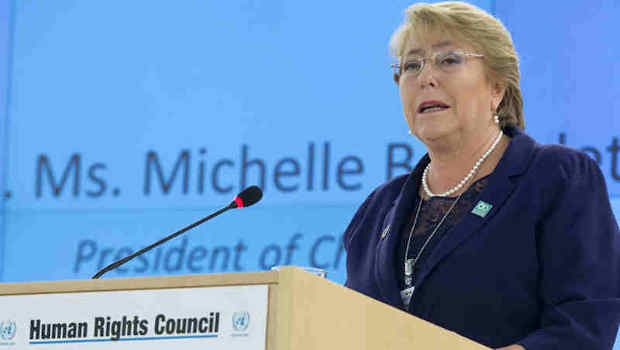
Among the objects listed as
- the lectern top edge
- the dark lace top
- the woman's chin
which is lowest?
the lectern top edge

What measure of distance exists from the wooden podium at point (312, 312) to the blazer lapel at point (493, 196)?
547mm

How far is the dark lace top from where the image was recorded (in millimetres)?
2176

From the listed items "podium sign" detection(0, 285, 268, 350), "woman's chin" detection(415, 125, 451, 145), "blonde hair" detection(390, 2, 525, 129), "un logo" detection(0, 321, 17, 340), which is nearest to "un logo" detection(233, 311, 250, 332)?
"podium sign" detection(0, 285, 268, 350)

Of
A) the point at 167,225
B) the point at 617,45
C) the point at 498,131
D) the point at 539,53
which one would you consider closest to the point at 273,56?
the point at 167,225

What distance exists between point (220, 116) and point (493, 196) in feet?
6.78

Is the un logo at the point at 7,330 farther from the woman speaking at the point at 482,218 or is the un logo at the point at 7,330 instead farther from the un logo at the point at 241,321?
the woman speaking at the point at 482,218

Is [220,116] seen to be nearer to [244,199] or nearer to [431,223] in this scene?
[244,199]

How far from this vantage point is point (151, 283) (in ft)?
4.53

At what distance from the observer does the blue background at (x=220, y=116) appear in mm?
3562

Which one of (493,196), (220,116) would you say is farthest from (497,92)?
(220,116)

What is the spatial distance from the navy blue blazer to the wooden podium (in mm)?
475

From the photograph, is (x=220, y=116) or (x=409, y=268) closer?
(x=409, y=268)

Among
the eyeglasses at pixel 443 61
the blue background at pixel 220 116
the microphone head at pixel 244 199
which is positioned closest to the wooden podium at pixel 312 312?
the microphone head at pixel 244 199

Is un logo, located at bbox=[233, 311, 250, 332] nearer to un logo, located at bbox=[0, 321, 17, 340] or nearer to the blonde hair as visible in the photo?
un logo, located at bbox=[0, 321, 17, 340]
